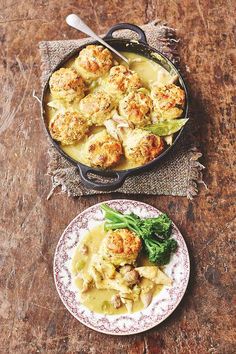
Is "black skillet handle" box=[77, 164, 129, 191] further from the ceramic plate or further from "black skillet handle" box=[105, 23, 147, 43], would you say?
"black skillet handle" box=[105, 23, 147, 43]

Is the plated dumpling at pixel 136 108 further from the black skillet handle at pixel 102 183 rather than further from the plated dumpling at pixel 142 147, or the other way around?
the black skillet handle at pixel 102 183

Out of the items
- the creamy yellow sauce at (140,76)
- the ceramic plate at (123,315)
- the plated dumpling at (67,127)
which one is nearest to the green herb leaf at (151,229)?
the ceramic plate at (123,315)

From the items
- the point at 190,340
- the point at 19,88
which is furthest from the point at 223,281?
the point at 19,88

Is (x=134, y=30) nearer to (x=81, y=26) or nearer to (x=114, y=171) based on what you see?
(x=81, y=26)

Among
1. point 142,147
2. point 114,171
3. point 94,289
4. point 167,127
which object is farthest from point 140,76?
point 94,289

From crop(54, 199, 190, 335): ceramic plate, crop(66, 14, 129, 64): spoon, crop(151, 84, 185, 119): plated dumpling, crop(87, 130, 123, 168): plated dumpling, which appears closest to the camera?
crop(54, 199, 190, 335): ceramic plate

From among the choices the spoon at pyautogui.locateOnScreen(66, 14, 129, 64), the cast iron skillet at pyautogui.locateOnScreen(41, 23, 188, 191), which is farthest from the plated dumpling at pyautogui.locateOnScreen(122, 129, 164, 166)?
the spoon at pyautogui.locateOnScreen(66, 14, 129, 64)

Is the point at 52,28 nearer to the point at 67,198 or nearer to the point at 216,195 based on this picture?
the point at 67,198
